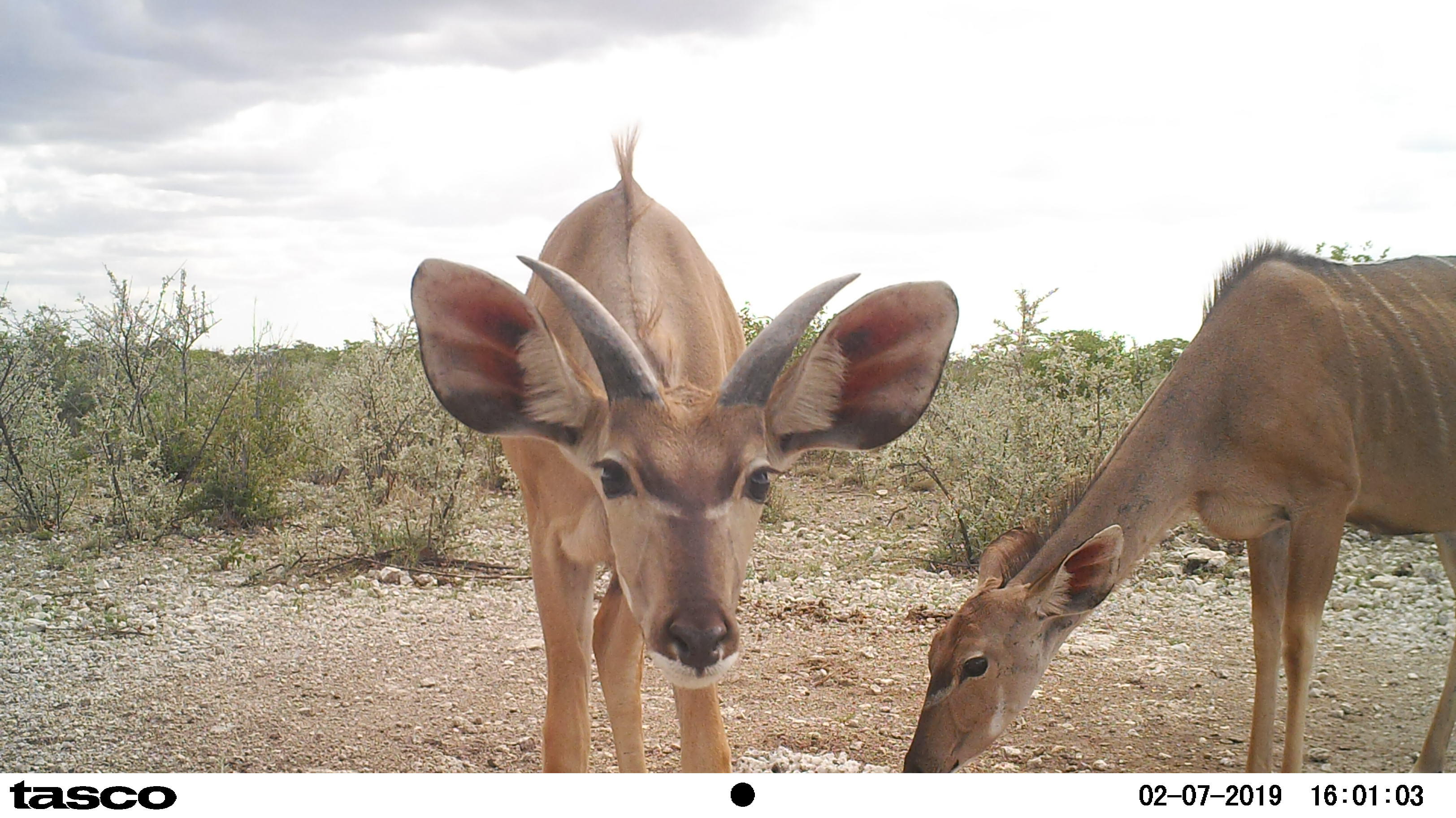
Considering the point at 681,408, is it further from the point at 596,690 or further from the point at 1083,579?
the point at 596,690

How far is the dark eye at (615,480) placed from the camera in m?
2.41

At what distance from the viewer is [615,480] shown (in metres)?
2.43

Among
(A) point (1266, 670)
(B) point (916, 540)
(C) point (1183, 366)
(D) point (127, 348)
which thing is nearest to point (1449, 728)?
(A) point (1266, 670)

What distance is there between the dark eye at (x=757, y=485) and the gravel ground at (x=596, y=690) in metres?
1.66

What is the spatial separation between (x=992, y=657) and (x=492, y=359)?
1801 millimetres

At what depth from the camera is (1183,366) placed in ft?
12.6

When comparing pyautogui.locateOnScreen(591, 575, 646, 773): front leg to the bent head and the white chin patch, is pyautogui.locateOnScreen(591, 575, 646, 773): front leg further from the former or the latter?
the white chin patch

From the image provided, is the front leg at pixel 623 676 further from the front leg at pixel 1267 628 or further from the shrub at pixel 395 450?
the shrub at pixel 395 450

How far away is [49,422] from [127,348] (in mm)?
1449

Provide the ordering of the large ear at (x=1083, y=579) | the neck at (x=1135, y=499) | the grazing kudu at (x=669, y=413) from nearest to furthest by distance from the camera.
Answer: the grazing kudu at (x=669, y=413) < the large ear at (x=1083, y=579) < the neck at (x=1135, y=499)
